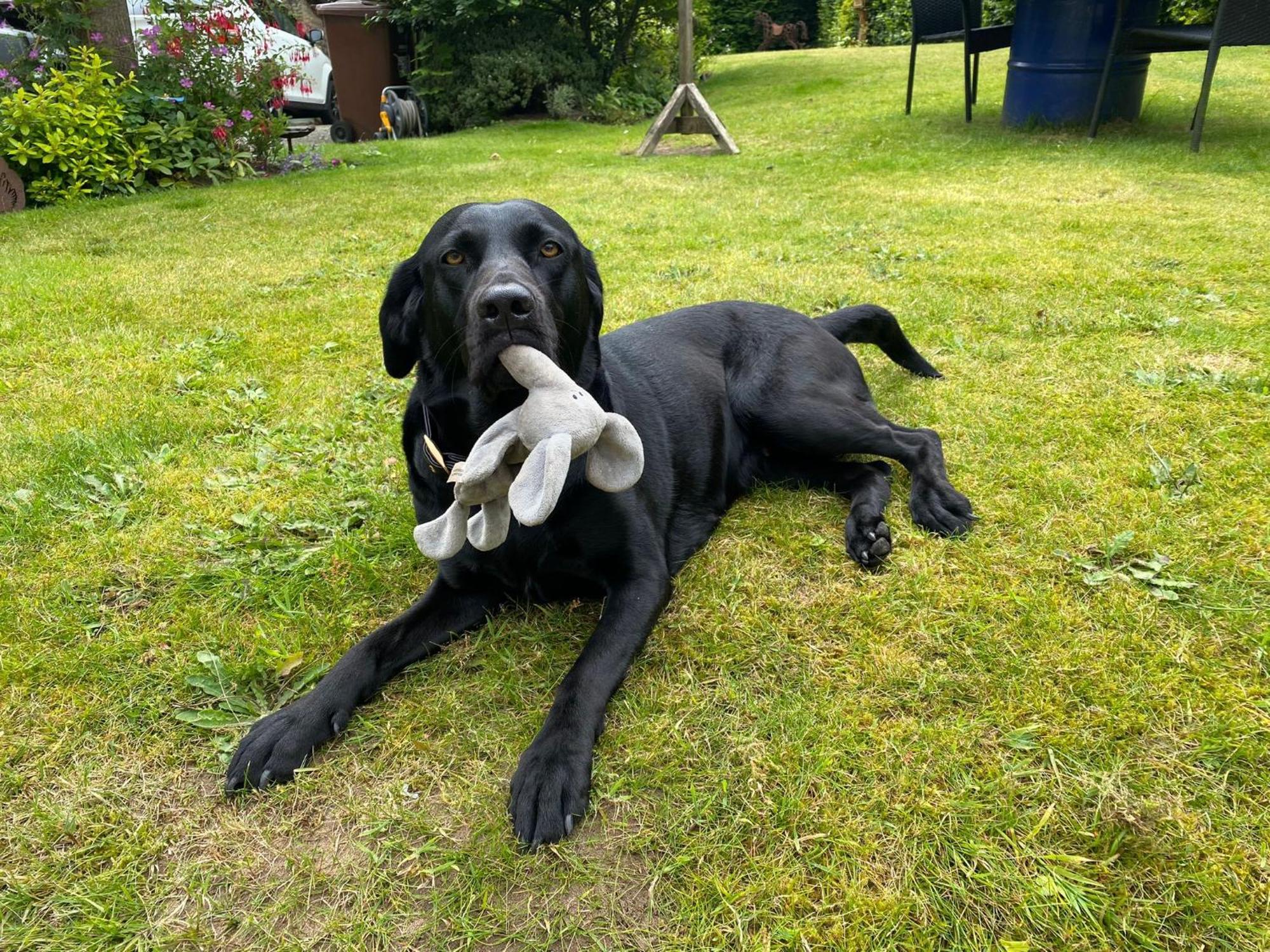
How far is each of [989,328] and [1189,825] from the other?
10.3 ft

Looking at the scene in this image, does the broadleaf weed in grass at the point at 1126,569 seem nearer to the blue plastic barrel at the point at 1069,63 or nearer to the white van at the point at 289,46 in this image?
the blue plastic barrel at the point at 1069,63

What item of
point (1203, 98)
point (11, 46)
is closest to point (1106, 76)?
point (1203, 98)

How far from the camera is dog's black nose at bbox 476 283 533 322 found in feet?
6.39

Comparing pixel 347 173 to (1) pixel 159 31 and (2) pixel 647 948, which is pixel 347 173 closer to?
(1) pixel 159 31

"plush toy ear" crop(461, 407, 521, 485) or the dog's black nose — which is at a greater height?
the dog's black nose

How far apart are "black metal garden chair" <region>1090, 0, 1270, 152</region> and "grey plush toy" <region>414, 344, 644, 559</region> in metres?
8.19

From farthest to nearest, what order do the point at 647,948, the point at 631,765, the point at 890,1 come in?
the point at 890,1, the point at 631,765, the point at 647,948

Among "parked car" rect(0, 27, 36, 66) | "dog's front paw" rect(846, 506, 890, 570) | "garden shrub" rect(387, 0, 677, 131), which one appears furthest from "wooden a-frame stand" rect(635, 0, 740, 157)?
"dog's front paw" rect(846, 506, 890, 570)

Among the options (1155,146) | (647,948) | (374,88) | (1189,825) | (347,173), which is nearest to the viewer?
(647,948)

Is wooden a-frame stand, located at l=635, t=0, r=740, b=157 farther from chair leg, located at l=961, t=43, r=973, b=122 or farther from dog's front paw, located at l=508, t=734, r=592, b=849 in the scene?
dog's front paw, located at l=508, t=734, r=592, b=849

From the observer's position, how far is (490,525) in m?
1.86

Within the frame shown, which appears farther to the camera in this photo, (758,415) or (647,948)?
(758,415)

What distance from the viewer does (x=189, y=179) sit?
29.6 ft

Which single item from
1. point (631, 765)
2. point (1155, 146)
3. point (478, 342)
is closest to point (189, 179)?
point (478, 342)
